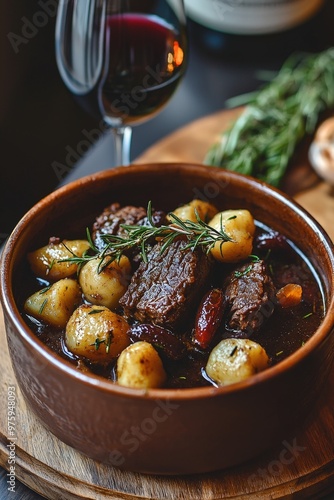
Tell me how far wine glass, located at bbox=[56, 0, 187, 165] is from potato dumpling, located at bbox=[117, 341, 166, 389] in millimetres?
887

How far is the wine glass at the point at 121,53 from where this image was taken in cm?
198

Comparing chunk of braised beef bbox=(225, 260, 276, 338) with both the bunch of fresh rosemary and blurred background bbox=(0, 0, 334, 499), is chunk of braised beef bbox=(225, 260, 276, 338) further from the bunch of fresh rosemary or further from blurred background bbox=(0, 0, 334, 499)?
blurred background bbox=(0, 0, 334, 499)

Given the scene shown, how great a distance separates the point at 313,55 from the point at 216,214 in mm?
1363

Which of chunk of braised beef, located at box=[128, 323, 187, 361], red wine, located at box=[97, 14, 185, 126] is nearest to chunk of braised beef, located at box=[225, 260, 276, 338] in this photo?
chunk of braised beef, located at box=[128, 323, 187, 361]

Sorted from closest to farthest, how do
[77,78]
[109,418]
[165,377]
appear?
[109,418], [165,377], [77,78]

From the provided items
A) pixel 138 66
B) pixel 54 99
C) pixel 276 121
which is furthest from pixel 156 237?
pixel 54 99

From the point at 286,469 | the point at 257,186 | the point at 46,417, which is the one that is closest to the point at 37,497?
the point at 46,417

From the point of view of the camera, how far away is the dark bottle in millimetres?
2775

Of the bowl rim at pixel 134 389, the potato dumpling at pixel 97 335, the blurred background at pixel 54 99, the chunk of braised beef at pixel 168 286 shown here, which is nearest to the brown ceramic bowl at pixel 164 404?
the bowl rim at pixel 134 389

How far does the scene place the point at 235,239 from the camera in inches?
64.0

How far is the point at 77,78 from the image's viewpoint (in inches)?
81.5

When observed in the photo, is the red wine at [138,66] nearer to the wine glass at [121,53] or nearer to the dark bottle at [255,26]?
the wine glass at [121,53]

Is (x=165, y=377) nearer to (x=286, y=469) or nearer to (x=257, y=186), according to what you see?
(x=286, y=469)

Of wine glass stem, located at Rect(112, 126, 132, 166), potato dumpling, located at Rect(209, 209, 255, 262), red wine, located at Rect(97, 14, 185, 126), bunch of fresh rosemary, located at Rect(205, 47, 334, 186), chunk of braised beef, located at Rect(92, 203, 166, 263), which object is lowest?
bunch of fresh rosemary, located at Rect(205, 47, 334, 186)
